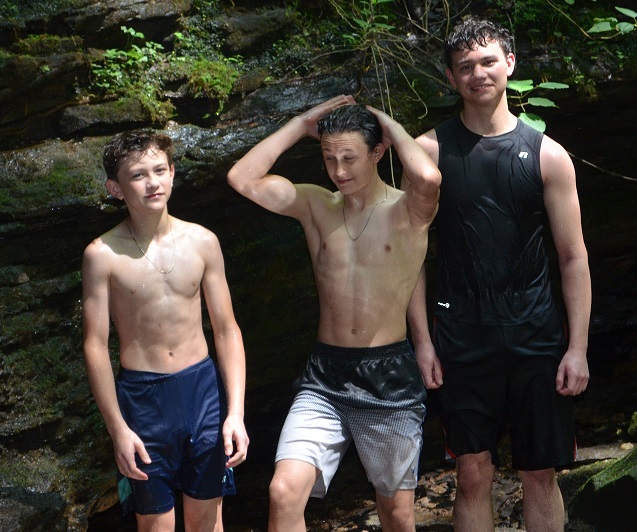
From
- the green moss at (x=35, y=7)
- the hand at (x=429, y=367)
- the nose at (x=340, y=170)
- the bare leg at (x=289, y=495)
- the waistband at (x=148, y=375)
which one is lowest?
the bare leg at (x=289, y=495)

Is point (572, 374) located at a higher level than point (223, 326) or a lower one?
lower

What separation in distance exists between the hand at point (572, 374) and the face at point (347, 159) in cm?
121

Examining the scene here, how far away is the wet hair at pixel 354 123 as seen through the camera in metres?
4.08

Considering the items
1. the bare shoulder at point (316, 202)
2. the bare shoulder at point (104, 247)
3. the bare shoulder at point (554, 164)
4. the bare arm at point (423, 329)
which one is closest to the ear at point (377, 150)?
the bare arm at point (423, 329)

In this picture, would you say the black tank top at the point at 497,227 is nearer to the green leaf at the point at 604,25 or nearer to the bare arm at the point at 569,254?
the bare arm at the point at 569,254

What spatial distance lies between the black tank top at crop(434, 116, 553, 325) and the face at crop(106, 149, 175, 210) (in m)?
1.26

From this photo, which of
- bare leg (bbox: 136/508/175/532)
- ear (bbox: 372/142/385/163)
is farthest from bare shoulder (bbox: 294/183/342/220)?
bare leg (bbox: 136/508/175/532)

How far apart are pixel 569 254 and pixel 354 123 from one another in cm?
113

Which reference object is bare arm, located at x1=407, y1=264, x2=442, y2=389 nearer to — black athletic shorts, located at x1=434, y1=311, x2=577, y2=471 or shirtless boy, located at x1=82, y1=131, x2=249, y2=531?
black athletic shorts, located at x1=434, y1=311, x2=577, y2=471

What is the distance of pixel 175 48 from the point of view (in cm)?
554

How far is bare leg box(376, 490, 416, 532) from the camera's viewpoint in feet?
13.1

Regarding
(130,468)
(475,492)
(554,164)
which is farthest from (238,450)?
(554,164)

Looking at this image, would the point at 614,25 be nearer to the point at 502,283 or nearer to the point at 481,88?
the point at 481,88

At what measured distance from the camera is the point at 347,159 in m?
4.07
